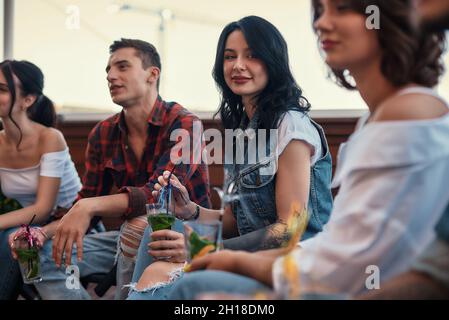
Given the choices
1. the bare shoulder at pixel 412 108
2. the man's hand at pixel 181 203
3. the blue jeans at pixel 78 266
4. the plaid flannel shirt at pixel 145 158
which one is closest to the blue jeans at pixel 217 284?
the bare shoulder at pixel 412 108

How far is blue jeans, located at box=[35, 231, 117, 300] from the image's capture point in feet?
7.22

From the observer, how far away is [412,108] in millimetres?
910

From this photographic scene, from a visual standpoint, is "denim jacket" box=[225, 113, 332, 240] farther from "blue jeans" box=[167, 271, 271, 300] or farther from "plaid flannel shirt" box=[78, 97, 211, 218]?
"blue jeans" box=[167, 271, 271, 300]

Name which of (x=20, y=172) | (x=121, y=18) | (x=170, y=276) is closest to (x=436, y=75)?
(x=170, y=276)

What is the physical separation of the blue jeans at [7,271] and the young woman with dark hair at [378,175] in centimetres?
154

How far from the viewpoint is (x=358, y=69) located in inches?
41.0

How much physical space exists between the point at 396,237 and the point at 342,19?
0.37 m

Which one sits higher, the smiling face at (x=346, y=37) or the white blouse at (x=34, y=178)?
the smiling face at (x=346, y=37)

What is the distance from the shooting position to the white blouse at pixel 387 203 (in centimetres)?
89

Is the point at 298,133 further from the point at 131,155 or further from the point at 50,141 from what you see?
the point at 50,141

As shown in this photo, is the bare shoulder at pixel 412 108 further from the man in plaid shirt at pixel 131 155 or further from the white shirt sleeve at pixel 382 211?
the man in plaid shirt at pixel 131 155

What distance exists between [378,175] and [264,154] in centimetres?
83

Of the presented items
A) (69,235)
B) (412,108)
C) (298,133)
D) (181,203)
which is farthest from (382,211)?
(69,235)

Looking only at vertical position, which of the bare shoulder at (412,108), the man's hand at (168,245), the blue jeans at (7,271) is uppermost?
the bare shoulder at (412,108)
